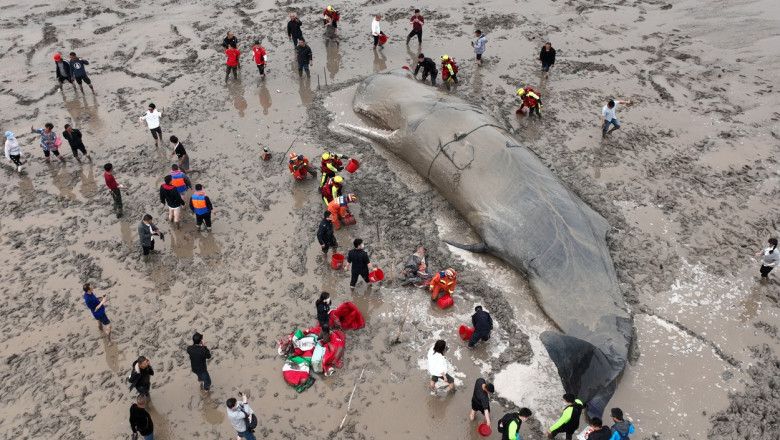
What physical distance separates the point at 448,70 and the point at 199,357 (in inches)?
425

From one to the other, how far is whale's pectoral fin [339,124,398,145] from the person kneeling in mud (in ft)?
13.3

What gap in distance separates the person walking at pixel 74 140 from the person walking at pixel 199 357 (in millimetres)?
7779

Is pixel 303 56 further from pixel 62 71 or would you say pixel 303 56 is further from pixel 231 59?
pixel 62 71

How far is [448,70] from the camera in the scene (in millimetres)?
14906

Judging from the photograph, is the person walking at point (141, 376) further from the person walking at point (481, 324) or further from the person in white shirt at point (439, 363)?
the person walking at point (481, 324)

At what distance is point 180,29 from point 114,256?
11.9 metres

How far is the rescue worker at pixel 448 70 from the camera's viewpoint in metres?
14.8

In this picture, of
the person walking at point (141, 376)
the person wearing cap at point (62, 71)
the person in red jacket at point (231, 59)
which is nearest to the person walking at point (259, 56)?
the person in red jacket at point (231, 59)

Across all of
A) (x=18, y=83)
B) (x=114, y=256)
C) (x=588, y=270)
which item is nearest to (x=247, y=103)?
(x=114, y=256)

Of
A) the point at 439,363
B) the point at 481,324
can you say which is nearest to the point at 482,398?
the point at 439,363

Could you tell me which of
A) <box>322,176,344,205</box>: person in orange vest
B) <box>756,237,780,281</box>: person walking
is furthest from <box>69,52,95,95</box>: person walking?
<box>756,237,780,281</box>: person walking

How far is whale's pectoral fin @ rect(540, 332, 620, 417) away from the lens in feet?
22.7

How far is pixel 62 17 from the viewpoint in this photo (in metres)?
20.1

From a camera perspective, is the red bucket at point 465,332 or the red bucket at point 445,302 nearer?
the red bucket at point 465,332
